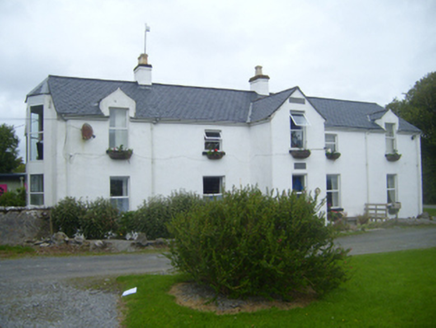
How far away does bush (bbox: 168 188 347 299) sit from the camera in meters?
7.27

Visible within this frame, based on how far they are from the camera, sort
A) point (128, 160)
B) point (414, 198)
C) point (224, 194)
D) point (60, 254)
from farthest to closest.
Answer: point (414, 198) → point (128, 160) → point (60, 254) → point (224, 194)

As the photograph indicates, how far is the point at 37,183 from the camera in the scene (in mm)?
17656

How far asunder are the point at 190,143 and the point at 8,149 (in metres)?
33.7

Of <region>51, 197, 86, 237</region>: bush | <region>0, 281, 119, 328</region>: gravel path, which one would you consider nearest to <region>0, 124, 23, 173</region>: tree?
<region>51, 197, 86, 237</region>: bush

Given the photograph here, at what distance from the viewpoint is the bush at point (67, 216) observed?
15148 millimetres

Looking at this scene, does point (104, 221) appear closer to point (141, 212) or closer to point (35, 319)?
point (141, 212)

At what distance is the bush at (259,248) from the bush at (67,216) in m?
8.62

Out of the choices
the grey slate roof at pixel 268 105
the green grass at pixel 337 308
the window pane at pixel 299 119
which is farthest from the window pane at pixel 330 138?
the green grass at pixel 337 308

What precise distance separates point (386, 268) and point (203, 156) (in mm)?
10824

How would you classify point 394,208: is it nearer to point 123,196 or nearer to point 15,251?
point 123,196

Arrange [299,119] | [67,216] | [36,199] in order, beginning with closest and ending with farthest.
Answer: [67,216] → [36,199] → [299,119]

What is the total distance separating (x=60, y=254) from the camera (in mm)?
13297

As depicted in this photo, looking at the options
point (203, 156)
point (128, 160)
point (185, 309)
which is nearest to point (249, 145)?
point (203, 156)

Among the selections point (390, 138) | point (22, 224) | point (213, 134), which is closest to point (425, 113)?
point (390, 138)
